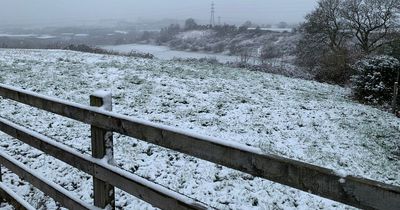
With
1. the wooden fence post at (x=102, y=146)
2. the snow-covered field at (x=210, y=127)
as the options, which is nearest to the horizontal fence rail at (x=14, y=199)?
the snow-covered field at (x=210, y=127)

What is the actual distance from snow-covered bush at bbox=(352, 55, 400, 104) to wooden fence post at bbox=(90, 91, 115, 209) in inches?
642

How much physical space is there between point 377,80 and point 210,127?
11010 mm

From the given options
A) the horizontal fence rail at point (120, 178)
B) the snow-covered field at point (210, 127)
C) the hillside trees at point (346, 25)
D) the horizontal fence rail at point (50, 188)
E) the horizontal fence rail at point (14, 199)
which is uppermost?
the hillside trees at point (346, 25)

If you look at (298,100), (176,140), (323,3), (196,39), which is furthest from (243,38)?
(176,140)

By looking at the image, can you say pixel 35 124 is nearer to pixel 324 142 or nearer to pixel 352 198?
pixel 324 142

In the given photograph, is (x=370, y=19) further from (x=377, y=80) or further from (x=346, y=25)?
(x=377, y=80)

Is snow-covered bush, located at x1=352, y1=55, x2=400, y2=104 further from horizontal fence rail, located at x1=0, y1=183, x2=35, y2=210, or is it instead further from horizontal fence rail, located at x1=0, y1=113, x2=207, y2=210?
horizontal fence rail, located at x1=0, y1=113, x2=207, y2=210

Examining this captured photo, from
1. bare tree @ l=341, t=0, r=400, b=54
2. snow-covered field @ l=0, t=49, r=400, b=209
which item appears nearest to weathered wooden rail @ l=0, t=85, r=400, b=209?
snow-covered field @ l=0, t=49, r=400, b=209

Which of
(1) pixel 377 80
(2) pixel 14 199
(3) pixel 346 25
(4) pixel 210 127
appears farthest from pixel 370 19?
(2) pixel 14 199

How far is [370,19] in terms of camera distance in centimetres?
3575

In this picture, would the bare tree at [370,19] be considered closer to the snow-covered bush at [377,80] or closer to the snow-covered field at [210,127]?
the snow-covered bush at [377,80]

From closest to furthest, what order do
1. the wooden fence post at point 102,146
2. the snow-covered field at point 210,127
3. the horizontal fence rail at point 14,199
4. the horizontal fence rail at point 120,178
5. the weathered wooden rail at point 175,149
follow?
the weathered wooden rail at point 175,149
the horizontal fence rail at point 120,178
the wooden fence post at point 102,146
the horizontal fence rail at point 14,199
the snow-covered field at point 210,127

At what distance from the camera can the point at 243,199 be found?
648 centimetres

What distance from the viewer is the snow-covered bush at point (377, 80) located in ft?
57.0
